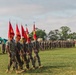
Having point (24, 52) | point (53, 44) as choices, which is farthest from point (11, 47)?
point (53, 44)

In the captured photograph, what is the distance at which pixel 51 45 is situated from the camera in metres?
64.9

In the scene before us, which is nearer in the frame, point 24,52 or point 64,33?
point 24,52

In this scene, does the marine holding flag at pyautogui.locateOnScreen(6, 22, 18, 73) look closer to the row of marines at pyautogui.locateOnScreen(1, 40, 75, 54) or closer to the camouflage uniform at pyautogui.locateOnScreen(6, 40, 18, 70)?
the camouflage uniform at pyautogui.locateOnScreen(6, 40, 18, 70)

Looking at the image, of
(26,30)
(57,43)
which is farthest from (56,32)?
(26,30)

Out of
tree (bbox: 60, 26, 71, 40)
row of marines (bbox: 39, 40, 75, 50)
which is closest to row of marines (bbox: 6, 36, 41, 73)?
row of marines (bbox: 39, 40, 75, 50)

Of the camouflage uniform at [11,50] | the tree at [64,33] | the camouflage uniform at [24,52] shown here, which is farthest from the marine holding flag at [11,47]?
the tree at [64,33]

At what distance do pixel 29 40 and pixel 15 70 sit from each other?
1917 millimetres

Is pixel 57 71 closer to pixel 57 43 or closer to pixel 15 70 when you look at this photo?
pixel 15 70

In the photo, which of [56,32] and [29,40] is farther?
[56,32]

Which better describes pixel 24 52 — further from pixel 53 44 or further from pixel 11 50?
pixel 53 44

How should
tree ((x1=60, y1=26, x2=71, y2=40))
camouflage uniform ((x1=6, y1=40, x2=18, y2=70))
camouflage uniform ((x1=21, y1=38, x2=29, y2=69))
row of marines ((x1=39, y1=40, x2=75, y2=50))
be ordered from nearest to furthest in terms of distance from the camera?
camouflage uniform ((x1=6, y1=40, x2=18, y2=70)) → camouflage uniform ((x1=21, y1=38, x2=29, y2=69)) → row of marines ((x1=39, y1=40, x2=75, y2=50)) → tree ((x1=60, y1=26, x2=71, y2=40))

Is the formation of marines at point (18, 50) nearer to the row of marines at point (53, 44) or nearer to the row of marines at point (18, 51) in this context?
the row of marines at point (18, 51)

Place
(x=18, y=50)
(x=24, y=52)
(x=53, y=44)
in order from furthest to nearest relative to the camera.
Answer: (x=53, y=44), (x=24, y=52), (x=18, y=50)

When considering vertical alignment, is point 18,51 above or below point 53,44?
below
